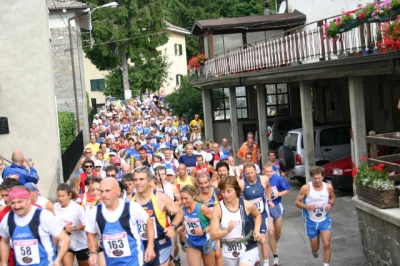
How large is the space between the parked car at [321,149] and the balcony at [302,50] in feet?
6.76

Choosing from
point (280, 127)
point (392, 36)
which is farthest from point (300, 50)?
point (280, 127)

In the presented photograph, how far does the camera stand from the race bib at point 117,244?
7723 millimetres

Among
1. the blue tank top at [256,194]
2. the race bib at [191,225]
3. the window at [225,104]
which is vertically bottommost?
the race bib at [191,225]

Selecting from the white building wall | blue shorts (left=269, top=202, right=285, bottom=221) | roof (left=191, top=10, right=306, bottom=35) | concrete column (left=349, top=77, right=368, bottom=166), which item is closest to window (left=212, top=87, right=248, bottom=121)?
roof (left=191, top=10, right=306, bottom=35)

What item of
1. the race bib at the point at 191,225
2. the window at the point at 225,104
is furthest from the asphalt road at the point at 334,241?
the window at the point at 225,104

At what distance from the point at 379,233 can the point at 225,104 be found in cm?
2565

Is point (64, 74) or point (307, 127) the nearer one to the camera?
point (307, 127)

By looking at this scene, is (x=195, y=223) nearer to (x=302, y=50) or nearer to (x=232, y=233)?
(x=232, y=233)

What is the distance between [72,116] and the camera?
115ft

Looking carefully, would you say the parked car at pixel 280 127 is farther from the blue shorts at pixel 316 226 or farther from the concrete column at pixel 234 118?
the blue shorts at pixel 316 226

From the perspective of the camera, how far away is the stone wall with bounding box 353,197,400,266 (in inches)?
391

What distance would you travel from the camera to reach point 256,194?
441 inches

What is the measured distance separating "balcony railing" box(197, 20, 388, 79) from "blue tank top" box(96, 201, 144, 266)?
29.2 feet

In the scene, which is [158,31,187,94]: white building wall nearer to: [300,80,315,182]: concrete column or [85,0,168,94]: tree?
[85,0,168,94]: tree
